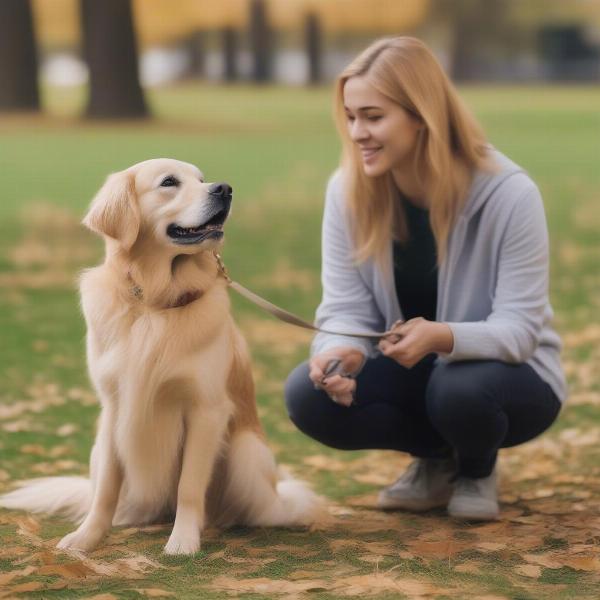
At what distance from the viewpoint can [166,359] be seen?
8.31 feet

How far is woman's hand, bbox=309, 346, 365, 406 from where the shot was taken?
284 cm

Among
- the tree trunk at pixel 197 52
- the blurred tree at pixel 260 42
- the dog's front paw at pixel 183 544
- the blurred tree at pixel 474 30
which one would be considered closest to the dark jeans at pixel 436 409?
the dog's front paw at pixel 183 544

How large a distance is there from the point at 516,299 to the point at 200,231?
2.86ft

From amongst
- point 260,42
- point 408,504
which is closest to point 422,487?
point 408,504

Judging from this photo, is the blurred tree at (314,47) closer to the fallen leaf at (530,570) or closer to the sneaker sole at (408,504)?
the sneaker sole at (408,504)

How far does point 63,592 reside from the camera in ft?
7.29

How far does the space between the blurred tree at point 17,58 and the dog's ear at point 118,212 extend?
21.5 ft

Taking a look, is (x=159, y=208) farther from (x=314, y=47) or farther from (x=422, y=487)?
(x=314, y=47)

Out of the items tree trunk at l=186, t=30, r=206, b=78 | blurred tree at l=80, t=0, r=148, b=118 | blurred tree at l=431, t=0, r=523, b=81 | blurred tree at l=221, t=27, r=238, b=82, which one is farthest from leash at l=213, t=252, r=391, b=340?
blurred tree at l=431, t=0, r=523, b=81

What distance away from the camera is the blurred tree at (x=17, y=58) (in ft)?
28.5

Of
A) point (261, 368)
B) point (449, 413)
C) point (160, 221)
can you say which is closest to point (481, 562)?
point (449, 413)

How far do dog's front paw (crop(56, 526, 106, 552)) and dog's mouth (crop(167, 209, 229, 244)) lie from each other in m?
0.74

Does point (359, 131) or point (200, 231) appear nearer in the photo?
point (200, 231)

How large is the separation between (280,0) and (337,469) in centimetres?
657
